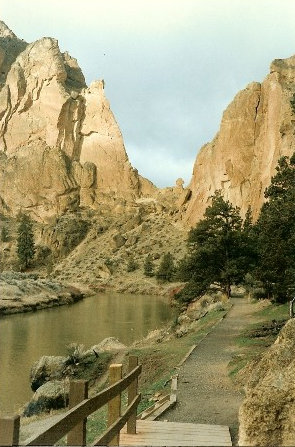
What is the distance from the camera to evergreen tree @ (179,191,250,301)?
33875 mm

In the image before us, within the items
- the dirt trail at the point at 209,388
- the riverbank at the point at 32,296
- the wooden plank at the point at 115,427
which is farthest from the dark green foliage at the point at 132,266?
the wooden plank at the point at 115,427

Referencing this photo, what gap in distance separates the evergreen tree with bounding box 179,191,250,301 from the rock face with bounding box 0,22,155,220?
263 ft

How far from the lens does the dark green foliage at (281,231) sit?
748 inches

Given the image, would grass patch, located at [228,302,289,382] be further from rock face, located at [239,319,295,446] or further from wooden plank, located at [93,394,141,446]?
rock face, located at [239,319,295,446]

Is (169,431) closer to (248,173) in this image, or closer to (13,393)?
(13,393)

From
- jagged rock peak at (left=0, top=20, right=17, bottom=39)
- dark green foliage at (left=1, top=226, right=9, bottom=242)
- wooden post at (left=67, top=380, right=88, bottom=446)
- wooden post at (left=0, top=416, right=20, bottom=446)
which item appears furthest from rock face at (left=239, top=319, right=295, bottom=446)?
jagged rock peak at (left=0, top=20, right=17, bottom=39)

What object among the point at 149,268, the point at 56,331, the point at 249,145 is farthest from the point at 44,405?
the point at 249,145

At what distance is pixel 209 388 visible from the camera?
12570mm

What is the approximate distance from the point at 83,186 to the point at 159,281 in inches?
2042

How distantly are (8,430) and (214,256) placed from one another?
32.7m

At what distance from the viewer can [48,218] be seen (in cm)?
11325

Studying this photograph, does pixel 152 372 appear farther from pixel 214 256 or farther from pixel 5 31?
pixel 5 31

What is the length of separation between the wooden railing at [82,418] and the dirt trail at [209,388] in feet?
6.15

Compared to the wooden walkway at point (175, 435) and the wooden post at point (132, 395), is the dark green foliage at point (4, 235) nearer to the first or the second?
the wooden post at point (132, 395)
